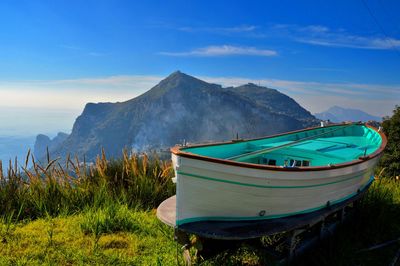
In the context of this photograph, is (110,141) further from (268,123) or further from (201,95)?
(268,123)

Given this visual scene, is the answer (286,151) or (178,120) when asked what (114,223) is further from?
(178,120)

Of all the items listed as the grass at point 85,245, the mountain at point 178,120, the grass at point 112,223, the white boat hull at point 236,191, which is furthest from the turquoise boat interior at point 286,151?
the mountain at point 178,120

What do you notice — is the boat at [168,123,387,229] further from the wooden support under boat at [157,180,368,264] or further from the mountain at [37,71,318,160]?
the mountain at [37,71,318,160]

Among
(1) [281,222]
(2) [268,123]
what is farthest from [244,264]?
(2) [268,123]

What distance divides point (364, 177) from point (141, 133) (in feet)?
569

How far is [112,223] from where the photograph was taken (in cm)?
633

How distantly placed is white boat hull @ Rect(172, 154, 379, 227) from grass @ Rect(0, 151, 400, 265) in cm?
74

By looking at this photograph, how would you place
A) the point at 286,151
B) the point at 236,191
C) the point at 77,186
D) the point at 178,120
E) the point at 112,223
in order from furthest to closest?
the point at 178,120
the point at 77,186
the point at 286,151
the point at 112,223
the point at 236,191

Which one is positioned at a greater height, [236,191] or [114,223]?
[236,191]

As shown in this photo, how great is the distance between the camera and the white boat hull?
445 cm

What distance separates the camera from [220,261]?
522 cm

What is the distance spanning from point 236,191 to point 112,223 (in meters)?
2.85

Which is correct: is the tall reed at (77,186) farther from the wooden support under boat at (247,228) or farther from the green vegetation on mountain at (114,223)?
the wooden support under boat at (247,228)

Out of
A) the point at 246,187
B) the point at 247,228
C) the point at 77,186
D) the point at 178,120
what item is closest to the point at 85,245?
the point at 77,186
